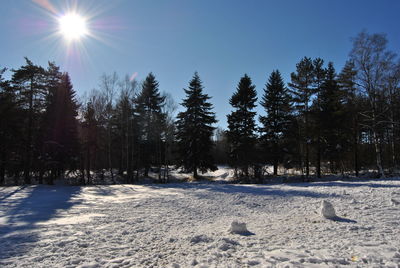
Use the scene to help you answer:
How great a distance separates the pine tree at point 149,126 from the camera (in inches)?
932

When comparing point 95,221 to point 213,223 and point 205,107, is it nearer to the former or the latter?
point 213,223

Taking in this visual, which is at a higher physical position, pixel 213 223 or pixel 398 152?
pixel 398 152

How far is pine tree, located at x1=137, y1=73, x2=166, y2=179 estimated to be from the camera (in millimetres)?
23672

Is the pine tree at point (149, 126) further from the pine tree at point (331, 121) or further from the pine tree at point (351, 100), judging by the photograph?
the pine tree at point (351, 100)

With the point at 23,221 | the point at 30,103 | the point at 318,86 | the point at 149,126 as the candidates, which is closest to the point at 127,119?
the point at 149,126

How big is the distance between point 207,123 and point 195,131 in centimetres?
184

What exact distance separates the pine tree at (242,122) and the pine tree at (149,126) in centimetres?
816

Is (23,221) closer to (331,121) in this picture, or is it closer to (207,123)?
(207,123)

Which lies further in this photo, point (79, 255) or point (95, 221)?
point (95, 221)

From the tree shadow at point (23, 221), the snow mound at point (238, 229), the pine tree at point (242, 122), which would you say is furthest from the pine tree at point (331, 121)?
the tree shadow at point (23, 221)

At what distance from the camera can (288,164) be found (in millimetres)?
23375

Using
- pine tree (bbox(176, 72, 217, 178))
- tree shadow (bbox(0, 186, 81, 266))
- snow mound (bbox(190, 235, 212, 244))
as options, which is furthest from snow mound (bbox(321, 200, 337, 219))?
pine tree (bbox(176, 72, 217, 178))

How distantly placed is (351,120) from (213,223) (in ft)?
69.1

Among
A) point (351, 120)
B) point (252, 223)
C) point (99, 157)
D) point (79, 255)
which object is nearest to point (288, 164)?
point (351, 120)
